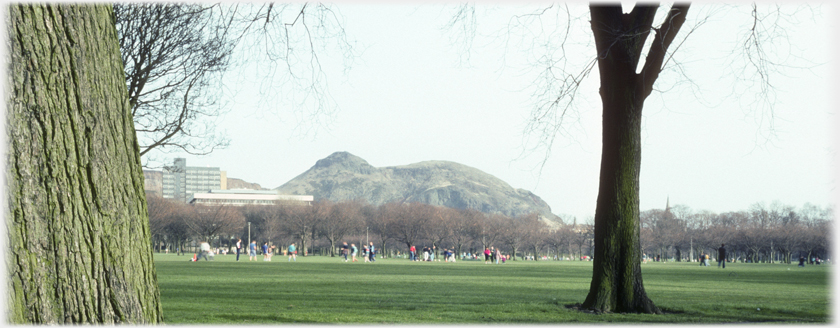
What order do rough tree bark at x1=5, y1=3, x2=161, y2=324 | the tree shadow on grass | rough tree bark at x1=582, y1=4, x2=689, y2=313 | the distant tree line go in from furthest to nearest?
the distant tree line
rough tree bark at x1=582, y1=4, x2=689, y2=313
the tree shadow on grass
rough tree bark at x1=5, y1=3, x2=161, y2=324

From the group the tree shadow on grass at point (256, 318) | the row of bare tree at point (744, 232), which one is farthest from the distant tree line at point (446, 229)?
the tree shadow on grass at point (256, 318)

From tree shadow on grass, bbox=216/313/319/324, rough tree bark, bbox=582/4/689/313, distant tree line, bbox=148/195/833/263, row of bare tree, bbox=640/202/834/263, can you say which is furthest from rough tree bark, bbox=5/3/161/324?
row of bare tree, bbox=640/202/834/263

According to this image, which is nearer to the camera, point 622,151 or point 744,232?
point 622,151

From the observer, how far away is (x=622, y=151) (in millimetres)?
11266

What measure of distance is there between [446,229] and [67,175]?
337ft

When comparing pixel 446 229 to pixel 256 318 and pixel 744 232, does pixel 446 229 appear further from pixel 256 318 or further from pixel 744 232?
pixel 256 318

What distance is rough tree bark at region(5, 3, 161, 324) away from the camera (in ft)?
10.8

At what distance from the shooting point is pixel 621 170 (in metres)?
11.3

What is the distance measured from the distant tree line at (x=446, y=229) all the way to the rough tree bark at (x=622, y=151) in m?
79.4

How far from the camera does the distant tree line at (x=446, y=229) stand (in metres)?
94.1

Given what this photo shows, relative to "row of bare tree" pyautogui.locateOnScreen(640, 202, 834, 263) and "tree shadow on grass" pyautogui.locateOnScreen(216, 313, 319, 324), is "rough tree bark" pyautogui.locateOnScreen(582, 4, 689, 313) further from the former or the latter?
"row of bare tree" pyautogui.locateOnScreen(640, 202, 834, 263)

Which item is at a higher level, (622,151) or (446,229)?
(622,151)

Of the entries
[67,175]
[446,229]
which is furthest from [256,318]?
[446,229]

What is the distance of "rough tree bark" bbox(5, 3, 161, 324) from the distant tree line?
84595 millimetres
